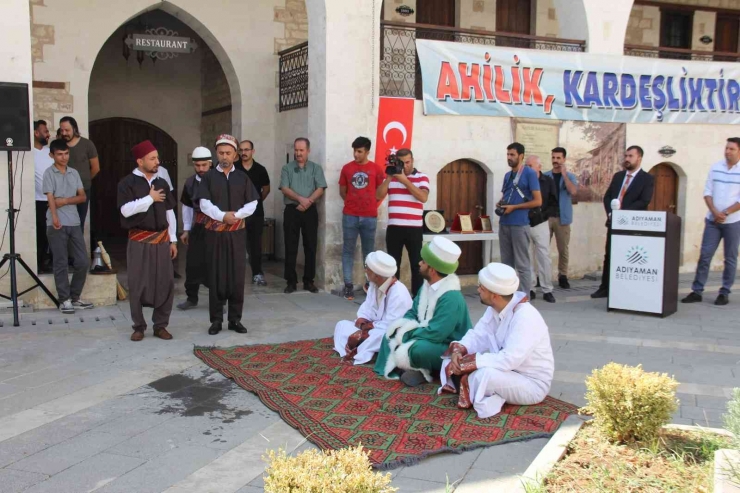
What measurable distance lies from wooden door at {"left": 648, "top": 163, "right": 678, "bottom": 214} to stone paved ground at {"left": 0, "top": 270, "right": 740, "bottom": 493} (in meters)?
3.21

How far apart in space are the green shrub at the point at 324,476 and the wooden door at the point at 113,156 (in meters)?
11.8

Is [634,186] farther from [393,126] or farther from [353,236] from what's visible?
[353,236]

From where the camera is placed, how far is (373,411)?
5.01m

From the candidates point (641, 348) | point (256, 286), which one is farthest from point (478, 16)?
point (641, 348)

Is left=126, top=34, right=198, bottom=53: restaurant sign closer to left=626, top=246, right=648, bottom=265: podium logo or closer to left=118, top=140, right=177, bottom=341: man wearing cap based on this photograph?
left=118, top=140, right=177, bottom=341: man wearing cap

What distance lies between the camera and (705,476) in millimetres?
3643

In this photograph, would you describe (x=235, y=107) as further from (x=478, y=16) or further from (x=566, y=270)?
(x=566, y=270)

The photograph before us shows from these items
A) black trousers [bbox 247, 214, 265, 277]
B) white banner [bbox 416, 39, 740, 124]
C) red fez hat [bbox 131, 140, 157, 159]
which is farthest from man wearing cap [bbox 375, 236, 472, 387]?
white banner [bbox 416, 39, 740, 124]

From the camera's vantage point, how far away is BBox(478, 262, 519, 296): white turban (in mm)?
4965

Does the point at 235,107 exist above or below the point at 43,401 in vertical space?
above

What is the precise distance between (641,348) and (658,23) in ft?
33.4

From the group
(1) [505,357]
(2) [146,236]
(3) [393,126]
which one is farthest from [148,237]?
(3) [393,126]

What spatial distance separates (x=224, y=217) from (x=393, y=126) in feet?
11.4

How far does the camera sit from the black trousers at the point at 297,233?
9445 millimetres
